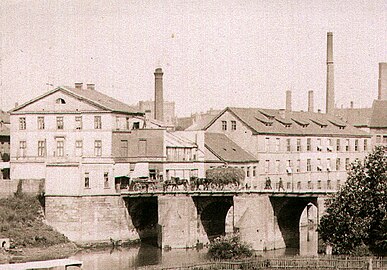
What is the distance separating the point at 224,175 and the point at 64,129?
18623 millimetres

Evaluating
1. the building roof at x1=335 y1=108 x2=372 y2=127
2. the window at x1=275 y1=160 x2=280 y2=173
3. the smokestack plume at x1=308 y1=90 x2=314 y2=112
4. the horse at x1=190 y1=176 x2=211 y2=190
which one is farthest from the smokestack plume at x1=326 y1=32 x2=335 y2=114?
the horse at x1=190 y1=176 x2=211 y2=190

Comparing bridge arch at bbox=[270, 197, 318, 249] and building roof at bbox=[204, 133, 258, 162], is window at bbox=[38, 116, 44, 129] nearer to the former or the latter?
building roof at bbox=[204, 133, 258, 162]

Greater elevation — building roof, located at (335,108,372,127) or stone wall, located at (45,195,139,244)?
building roof, located at (335,108,372,127)

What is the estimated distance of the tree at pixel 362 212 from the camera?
192 ft

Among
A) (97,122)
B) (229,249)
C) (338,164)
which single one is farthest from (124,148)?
(338,164)

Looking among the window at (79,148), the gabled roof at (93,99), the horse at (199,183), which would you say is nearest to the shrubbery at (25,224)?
the window at (79,148)

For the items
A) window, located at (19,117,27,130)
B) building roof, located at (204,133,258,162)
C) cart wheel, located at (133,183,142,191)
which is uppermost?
window, located at (19,117,27,130)

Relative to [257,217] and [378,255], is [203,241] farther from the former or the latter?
[378,255]

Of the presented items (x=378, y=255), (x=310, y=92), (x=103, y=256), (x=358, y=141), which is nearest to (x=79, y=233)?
(x=103, y=256)

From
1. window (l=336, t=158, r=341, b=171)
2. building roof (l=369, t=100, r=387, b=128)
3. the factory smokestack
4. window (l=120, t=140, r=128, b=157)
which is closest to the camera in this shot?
window (l=120, t=140, r=128, b=157)

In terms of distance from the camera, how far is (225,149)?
10256 cm

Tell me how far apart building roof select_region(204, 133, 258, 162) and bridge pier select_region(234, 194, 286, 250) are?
18961mm

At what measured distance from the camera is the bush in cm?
6625

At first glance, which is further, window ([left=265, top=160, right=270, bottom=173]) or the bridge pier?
window ([left=265, top=160, right=270, bottom=173])
